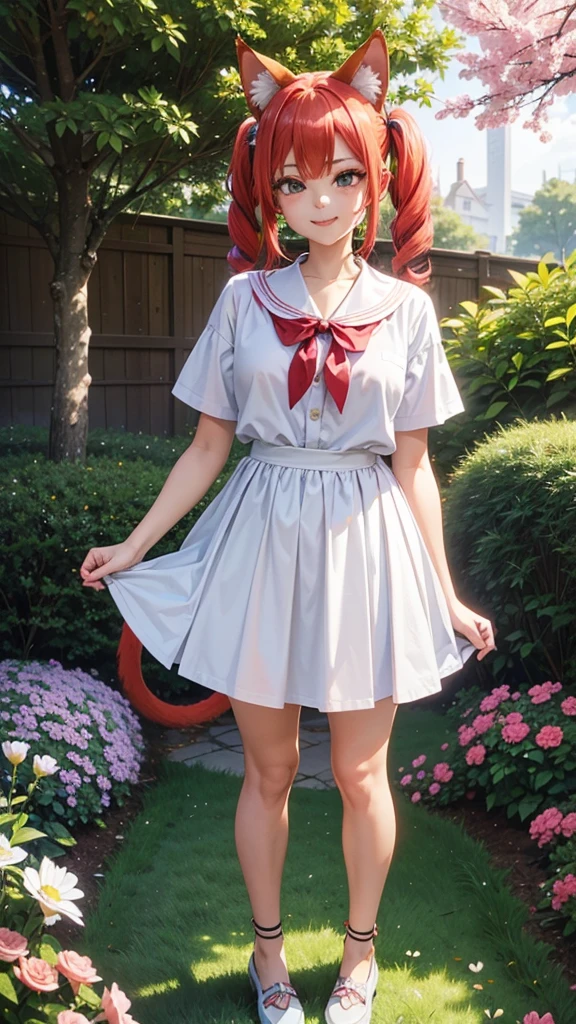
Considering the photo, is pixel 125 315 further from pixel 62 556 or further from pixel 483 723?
pixel 483 723

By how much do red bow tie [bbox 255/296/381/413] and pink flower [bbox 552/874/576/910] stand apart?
1245mm

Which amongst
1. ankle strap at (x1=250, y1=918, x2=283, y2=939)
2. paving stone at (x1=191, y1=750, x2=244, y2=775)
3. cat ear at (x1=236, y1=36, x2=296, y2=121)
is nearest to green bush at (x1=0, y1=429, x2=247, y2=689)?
paving stone at (x1=191, y1=750, x2=244, y2=775)

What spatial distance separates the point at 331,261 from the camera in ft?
6.21

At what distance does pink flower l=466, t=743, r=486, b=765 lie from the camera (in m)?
2.80

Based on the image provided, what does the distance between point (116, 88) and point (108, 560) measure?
3.58 metres

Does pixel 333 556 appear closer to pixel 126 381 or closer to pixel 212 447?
pixel 212 447

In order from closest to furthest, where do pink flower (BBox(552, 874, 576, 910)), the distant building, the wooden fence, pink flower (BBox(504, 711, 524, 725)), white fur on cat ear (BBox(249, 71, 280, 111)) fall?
white fur on cat ear (BBox(249, 71, 280, 111)) → pink flower (BBox(552, 874, 576, 910)) → pink flower (BBox(504, 711, 524, 725)) → the wooden fence → the distant building

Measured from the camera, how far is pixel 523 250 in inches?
3511

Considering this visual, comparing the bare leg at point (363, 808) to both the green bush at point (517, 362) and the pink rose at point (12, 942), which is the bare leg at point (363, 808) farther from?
the green bush at point (517, 362)

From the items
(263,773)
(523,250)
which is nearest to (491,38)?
(263,773)

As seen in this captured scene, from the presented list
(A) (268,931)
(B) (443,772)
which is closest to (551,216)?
(B) (443,772)

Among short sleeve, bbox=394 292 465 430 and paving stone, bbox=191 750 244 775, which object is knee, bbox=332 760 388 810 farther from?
paving stone, bbox=191 750 244 775

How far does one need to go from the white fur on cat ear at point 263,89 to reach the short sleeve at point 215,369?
354 millimetres

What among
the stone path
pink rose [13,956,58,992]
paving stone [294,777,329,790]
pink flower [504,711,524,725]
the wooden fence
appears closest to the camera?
pink rose [13,956,58,992]
